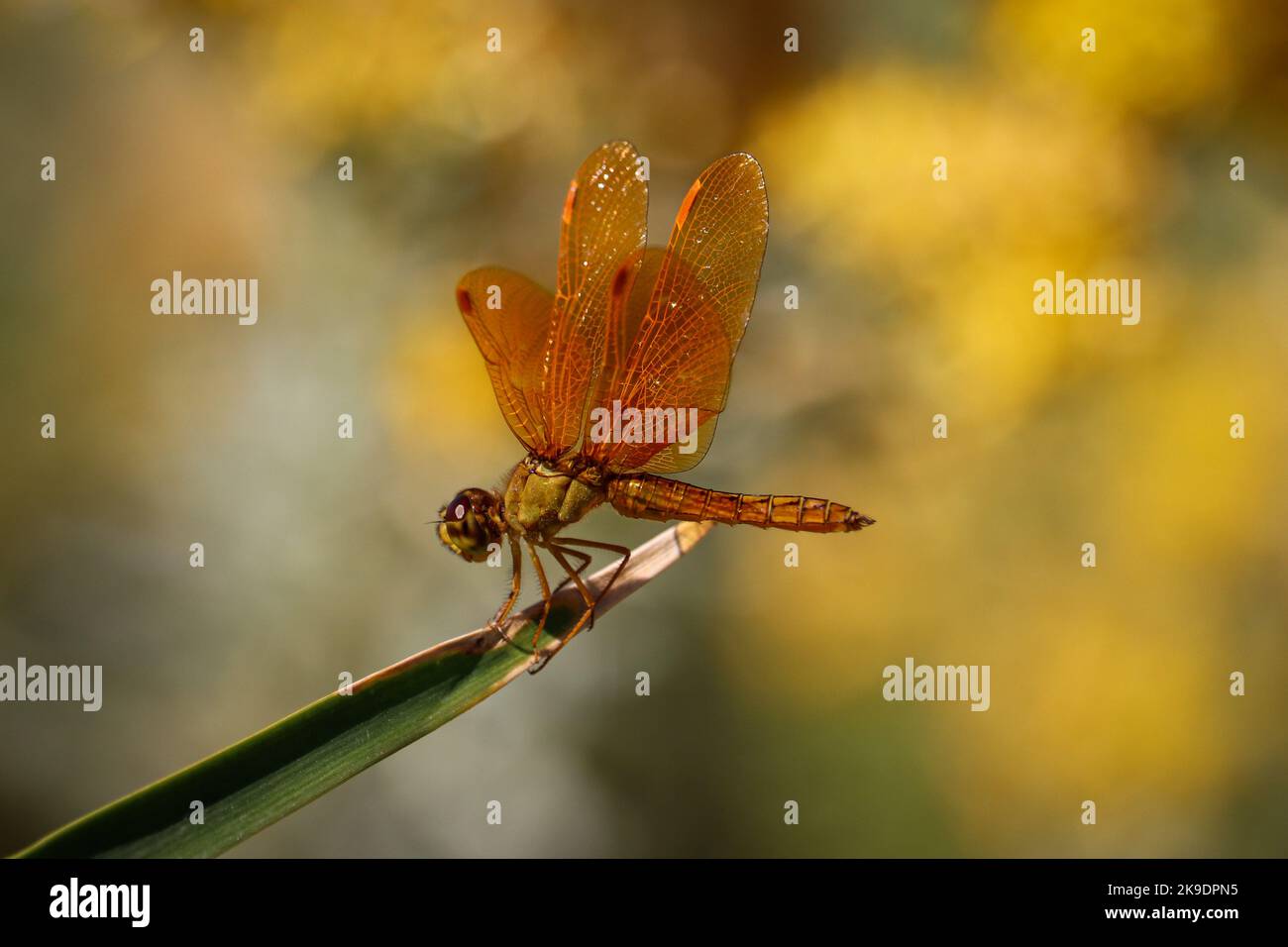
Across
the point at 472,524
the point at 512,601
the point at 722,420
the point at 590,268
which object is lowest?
the point at 512,601

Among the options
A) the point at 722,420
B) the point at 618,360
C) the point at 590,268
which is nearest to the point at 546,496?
the point at 618,360

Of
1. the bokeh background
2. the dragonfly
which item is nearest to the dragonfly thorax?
the dragonfly

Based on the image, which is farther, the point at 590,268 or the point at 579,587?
the point at 590,268

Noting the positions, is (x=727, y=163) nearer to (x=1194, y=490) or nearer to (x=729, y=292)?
(x=729, y=292)

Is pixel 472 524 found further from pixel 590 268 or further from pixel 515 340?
pixel 590 268

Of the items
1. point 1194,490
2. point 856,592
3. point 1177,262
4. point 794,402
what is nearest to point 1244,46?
point 1177,262
